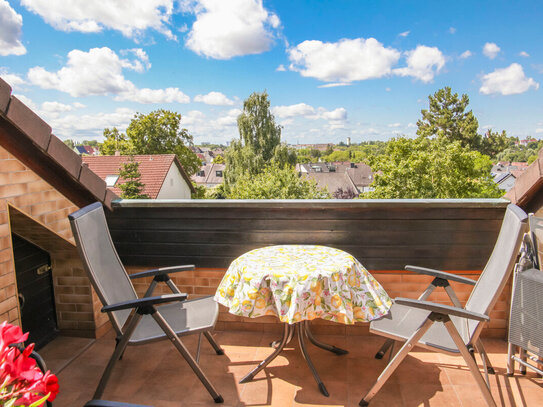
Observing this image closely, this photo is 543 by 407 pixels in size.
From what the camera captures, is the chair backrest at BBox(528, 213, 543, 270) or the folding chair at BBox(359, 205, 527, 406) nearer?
the folding chair at BBox(359, 205, 527, 406)

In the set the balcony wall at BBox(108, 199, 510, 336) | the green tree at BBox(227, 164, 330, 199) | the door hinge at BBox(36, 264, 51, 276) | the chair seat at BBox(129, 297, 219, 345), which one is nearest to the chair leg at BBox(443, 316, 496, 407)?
the balcony wall at BBox(108, 199, 510, 336)

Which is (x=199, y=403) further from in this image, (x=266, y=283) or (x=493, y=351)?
(x=493, y=351)

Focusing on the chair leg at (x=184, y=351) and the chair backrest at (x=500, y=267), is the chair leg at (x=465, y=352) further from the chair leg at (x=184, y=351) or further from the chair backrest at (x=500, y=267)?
the chair leg at (x=184, y=351)

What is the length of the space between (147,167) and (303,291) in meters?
23.8

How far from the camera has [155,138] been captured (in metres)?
28.5

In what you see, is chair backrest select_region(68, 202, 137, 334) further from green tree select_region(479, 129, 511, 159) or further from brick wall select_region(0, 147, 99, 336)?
green tree select_region(479, 129, 511, 159)

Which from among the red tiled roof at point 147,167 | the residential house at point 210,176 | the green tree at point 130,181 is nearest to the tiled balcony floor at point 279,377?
the green tree at point 130,181

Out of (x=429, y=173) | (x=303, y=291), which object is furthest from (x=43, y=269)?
(x=429, y=173)

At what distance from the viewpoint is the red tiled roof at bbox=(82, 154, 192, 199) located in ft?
75.6

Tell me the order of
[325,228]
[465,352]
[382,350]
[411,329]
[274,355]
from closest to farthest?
[465,352], [411,329], [274,355], [382,350], [325,228]

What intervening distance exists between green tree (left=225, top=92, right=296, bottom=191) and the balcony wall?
25534 mm

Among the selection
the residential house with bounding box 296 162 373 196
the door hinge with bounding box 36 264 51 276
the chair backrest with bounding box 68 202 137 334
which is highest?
the chair backrest with bounding box 68 202 137 334

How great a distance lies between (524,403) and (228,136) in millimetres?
28288

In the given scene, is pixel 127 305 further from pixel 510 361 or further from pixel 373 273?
pixel 510 361
